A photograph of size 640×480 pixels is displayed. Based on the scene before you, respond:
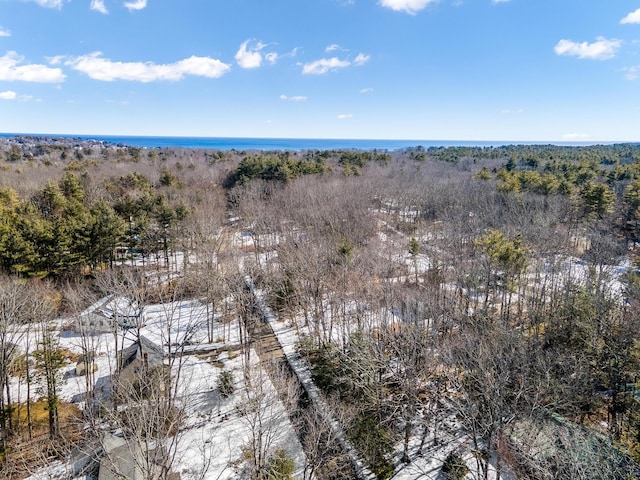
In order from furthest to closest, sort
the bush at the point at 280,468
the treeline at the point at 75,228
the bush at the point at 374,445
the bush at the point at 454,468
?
1. the treeline at the point at 75,228
2. the bush at the point at 374,445
3. the bush at the point at 454,468
4. the bush at the point at 280,468

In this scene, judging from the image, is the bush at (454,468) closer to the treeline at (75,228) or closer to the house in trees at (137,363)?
the house in trees at (137,363)

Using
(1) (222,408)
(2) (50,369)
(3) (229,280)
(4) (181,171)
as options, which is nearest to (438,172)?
(4) (181,171)

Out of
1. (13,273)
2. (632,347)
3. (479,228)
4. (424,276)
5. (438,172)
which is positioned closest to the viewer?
(632,347)

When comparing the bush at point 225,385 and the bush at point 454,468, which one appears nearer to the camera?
the bush at point 454,468

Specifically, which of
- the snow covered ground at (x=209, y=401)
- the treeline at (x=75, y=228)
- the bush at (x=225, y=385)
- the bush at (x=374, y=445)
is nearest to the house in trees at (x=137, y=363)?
the snow covered ground at (x=209, y=401)

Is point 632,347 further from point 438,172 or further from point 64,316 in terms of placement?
point 438,172

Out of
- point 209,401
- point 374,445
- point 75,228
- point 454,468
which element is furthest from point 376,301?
point 75,228

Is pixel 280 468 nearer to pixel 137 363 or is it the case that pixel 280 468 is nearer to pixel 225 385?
pixel 225 385

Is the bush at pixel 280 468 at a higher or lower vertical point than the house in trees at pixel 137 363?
lower

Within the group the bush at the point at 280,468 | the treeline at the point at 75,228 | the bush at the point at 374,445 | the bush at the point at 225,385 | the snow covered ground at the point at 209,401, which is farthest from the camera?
the treeline at the point at 75,228
